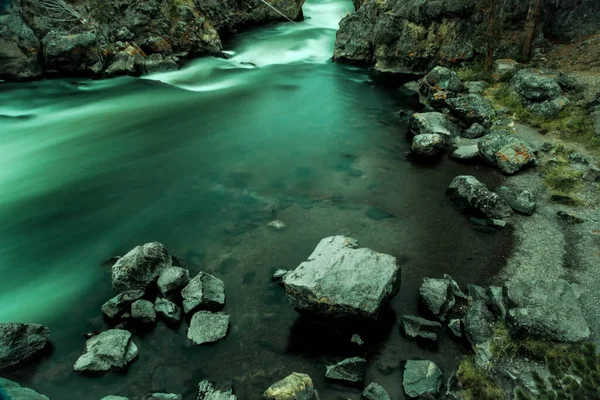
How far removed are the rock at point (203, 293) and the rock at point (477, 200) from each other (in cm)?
803

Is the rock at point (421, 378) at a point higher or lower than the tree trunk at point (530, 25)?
lower

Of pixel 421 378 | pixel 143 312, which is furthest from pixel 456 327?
pixel 143 312

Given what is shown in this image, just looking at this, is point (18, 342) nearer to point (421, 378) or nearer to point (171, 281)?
point (171, 281)

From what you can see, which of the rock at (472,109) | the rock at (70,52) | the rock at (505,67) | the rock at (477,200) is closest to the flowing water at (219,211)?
the rock at (477,200)

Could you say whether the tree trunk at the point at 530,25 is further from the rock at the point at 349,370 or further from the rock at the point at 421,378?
the rock at the point at 349,370

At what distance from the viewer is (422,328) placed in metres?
8.73

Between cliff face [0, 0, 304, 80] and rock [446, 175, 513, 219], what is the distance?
23210mm

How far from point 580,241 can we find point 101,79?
27281 millimetres

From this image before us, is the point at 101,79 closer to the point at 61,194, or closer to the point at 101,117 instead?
the point at 101,117

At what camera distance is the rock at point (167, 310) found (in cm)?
912

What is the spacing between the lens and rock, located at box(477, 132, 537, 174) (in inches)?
568

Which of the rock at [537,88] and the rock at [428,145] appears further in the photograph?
the rock at [537,88]

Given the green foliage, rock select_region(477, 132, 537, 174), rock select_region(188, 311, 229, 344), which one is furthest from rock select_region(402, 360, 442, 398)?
rock select_region(477, 132, 537, 174)

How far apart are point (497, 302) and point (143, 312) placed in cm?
798
